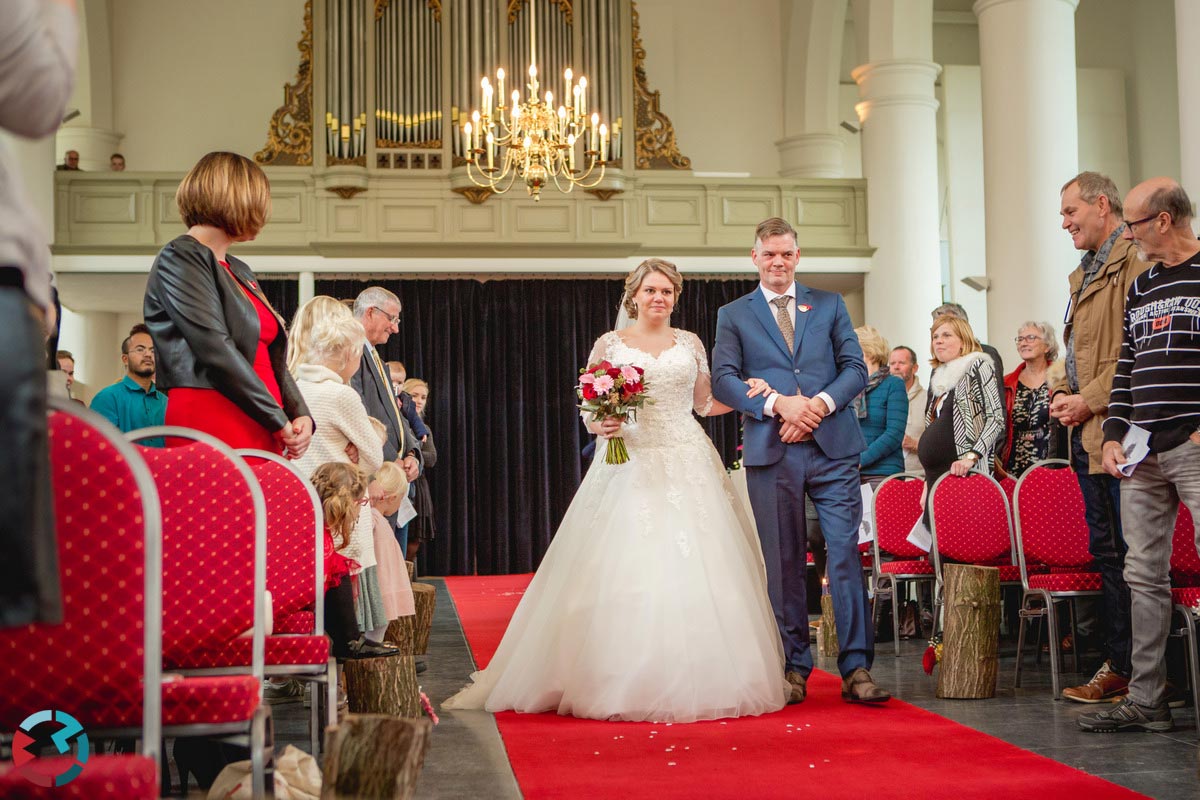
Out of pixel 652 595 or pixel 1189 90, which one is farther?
pixel 1189 90

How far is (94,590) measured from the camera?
63.9 inches

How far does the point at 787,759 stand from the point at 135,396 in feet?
11.4

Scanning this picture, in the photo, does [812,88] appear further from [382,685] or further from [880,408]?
[382,685]

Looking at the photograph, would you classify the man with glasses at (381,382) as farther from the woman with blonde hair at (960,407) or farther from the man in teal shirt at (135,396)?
the woman with blonde hair at (960,407)

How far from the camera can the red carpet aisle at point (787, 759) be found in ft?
10.1

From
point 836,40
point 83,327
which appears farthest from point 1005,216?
point 83,327

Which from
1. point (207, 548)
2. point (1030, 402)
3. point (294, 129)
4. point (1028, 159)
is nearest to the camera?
point (207, 548)

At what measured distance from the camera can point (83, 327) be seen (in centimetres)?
1444

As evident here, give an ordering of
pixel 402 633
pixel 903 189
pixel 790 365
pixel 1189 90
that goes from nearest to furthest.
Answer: pixel 790 365 → pixel 402 633 → pixel 1189 90 → pixel 903 189

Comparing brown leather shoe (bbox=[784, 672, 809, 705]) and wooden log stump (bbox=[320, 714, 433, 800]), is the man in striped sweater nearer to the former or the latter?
brown leather shoe (bbox=[784, 672, 809, 705])

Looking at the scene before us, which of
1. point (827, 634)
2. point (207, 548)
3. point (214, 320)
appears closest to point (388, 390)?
point (827, 634)

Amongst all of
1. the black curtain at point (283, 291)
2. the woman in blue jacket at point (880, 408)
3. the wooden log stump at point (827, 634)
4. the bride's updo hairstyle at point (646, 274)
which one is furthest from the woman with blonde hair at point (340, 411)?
the black curtain at point (283, 291)

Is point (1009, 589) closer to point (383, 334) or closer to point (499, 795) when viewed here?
point (383, 334)

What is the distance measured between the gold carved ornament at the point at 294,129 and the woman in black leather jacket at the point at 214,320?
33.1 feet
